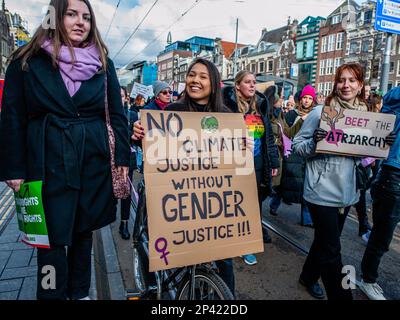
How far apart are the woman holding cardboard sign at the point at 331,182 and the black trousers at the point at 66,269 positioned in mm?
1794

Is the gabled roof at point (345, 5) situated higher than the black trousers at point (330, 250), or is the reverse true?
the gabled roof at point (345, 5)

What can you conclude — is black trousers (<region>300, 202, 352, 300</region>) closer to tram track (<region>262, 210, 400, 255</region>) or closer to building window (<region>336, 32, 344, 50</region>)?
tram track (<region>262, 210, 400, 255</region>)

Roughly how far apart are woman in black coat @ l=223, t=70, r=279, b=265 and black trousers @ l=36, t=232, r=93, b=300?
189 cm

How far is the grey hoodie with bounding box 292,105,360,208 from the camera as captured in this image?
2.52m

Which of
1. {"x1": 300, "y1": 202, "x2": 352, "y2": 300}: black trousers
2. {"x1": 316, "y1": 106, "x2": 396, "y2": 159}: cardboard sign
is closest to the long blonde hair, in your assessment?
{"x1": 316, "y1": 106, "x2": 396, "y2": 159}: cardboard sign

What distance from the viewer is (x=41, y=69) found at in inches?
70.6

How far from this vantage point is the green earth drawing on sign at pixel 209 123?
6.04 feet

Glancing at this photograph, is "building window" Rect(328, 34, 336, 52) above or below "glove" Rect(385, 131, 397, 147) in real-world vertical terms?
above

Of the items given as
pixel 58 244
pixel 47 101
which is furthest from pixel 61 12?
pixel 58 244

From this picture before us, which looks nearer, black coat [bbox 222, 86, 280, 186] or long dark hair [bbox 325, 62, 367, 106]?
long dark hair [bbox 325, 62, 367, 106]

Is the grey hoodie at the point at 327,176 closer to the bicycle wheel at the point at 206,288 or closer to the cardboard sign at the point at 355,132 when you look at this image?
the cardboard sign at the point at 355,132

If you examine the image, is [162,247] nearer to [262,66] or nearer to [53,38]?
[53,38]

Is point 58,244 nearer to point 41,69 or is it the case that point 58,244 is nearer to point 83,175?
point 83,175

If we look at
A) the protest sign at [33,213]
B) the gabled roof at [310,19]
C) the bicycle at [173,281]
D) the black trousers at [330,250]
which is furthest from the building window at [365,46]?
the protest sign at [33,213]
